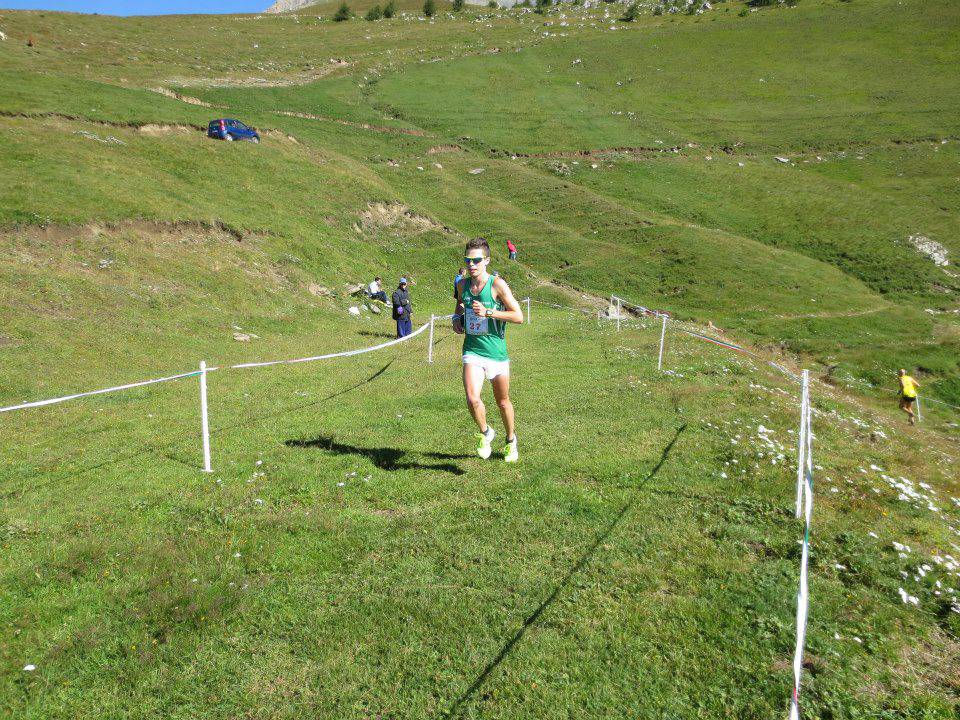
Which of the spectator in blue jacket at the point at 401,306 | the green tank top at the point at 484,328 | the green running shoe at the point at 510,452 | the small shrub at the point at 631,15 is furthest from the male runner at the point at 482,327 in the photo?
the small shrub at the point at 631,15

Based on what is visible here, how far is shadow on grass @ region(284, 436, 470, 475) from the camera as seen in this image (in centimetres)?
915

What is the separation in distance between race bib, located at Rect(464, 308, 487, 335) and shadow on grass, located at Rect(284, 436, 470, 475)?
224cm

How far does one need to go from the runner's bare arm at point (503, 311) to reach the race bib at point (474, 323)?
0.20 m

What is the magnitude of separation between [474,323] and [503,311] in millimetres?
479

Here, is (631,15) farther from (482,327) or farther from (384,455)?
(384,455)

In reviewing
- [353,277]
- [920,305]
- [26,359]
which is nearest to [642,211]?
[920,305]

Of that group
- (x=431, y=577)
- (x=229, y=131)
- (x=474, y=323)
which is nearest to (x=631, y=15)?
(x=229, y=131)

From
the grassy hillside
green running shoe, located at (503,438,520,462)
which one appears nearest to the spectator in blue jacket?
the grassy hillside

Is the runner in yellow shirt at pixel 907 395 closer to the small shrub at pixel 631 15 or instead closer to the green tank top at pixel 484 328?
the green tank top at pixel 484 328

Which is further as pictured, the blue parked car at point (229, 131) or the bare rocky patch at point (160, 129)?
A: the blue parked car at point (229, 131)

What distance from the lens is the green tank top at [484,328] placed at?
8562 millimetres

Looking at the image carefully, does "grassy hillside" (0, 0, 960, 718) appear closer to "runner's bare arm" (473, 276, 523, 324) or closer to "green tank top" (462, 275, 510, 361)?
"green tank top" (462, 275, 510, 361)

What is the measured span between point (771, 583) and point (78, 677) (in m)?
6.70

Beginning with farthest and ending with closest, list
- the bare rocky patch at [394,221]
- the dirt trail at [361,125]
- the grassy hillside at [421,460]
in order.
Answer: the dirt trail at [361,125] → the bare rocky patch at [394,221] → the grassy hillside at [421,460]
